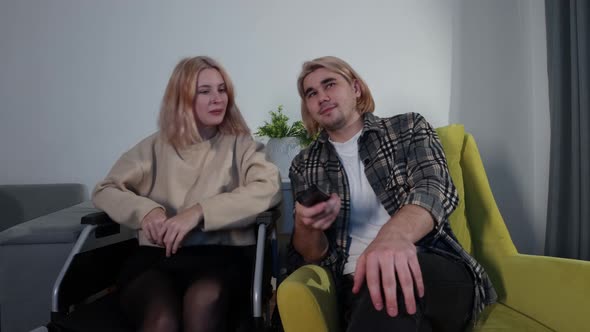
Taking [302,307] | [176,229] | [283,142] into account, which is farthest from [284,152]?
[302,307]

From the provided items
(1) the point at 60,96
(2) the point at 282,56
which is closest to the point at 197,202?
(2) the point at 282,56

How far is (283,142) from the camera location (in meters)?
1.92

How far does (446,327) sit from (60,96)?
2172 millimetres

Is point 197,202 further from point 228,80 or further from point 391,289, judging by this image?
point 391,289

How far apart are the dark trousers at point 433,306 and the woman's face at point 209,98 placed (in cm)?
72

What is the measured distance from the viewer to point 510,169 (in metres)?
2.04

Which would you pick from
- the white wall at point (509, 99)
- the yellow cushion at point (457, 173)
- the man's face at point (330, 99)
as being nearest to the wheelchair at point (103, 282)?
the man's face at point (330, 99)

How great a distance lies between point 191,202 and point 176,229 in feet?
0.57

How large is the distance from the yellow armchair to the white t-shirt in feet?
0.54

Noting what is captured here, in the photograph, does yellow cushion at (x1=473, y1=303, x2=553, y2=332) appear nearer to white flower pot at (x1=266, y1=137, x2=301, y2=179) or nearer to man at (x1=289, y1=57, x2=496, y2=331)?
man at (x1=289, y1=57, x2=496, y2=331)

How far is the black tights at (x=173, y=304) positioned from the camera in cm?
95

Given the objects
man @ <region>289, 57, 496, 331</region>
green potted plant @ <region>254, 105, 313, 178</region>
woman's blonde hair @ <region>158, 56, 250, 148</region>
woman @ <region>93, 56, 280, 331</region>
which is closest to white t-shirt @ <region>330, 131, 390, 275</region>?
man @ <region>289, 57, 496, 331</region>

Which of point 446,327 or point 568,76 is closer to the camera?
point 446,327

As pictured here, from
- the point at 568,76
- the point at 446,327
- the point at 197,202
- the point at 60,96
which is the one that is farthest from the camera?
the point at 60,96
